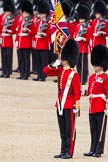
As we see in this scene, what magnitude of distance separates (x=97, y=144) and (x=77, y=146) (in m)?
0.76

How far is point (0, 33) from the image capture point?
66.0ft

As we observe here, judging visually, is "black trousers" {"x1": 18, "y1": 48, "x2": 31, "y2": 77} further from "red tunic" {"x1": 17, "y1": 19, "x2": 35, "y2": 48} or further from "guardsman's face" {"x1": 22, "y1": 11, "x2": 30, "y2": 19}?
"guardsman's face" {"x1": 22, "y1": 11, "x2": 30, "y2": 19}

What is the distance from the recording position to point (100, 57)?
11.7m

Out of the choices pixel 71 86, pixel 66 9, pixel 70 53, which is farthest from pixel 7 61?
pixel 71 86

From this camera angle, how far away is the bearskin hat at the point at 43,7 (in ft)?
64.9

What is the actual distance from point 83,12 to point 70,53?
8032 millimetres

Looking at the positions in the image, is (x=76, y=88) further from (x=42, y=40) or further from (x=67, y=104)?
(x=42, y=40)

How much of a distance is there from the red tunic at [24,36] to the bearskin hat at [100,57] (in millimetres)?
7607

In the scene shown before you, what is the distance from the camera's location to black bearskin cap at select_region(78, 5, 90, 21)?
751 inches

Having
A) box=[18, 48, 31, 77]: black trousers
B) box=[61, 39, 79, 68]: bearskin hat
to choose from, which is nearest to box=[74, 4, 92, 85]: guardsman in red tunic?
box=[18, 48, 31, 77]: black trousers

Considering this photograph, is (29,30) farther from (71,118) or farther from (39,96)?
(71,118)

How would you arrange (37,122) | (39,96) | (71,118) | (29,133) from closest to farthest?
(71,118), (29,133), (37,122), (39,96)

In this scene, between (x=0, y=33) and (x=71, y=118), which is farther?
(x=0, y=33)

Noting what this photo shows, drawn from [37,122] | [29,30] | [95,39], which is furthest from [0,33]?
[37,122]
